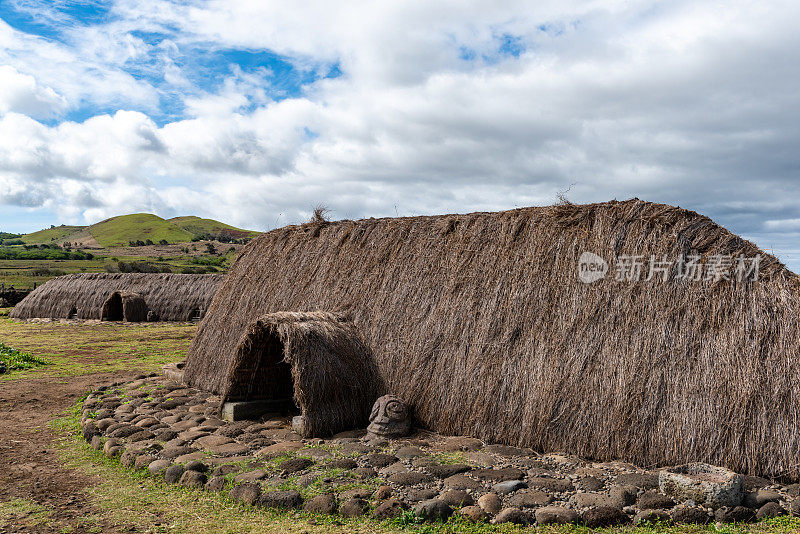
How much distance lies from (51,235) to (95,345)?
13176 cm

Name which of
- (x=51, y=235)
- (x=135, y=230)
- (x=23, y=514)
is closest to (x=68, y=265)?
(x=135, y=230)

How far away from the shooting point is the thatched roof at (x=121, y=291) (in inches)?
1249

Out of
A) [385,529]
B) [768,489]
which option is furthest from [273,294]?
[768,489]

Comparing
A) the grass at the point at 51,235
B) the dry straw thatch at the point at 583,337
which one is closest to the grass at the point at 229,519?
the dry straw thatch at the point at 583,337

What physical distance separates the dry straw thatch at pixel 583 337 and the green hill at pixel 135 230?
10048cm

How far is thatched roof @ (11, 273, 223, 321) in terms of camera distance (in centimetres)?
3172

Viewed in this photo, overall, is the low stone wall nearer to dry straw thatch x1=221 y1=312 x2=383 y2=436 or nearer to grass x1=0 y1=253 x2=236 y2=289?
dry straw thatch x1=221 y1=312 x2=383 y2=436

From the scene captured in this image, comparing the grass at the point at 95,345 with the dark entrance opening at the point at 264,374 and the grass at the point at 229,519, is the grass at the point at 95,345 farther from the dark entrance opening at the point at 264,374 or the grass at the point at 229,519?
the grass at the point at 229,519

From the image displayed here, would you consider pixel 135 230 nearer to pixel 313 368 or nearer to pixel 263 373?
pixel 263 373

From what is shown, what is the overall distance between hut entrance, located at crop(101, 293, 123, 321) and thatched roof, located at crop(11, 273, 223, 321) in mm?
416

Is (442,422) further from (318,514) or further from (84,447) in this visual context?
(84,447)

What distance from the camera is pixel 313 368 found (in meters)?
7.93

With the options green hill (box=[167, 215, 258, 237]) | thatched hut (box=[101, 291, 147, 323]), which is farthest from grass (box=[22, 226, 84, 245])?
thatched hut (box=[101, 291, 147, 323])

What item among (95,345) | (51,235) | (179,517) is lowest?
(179,517)
